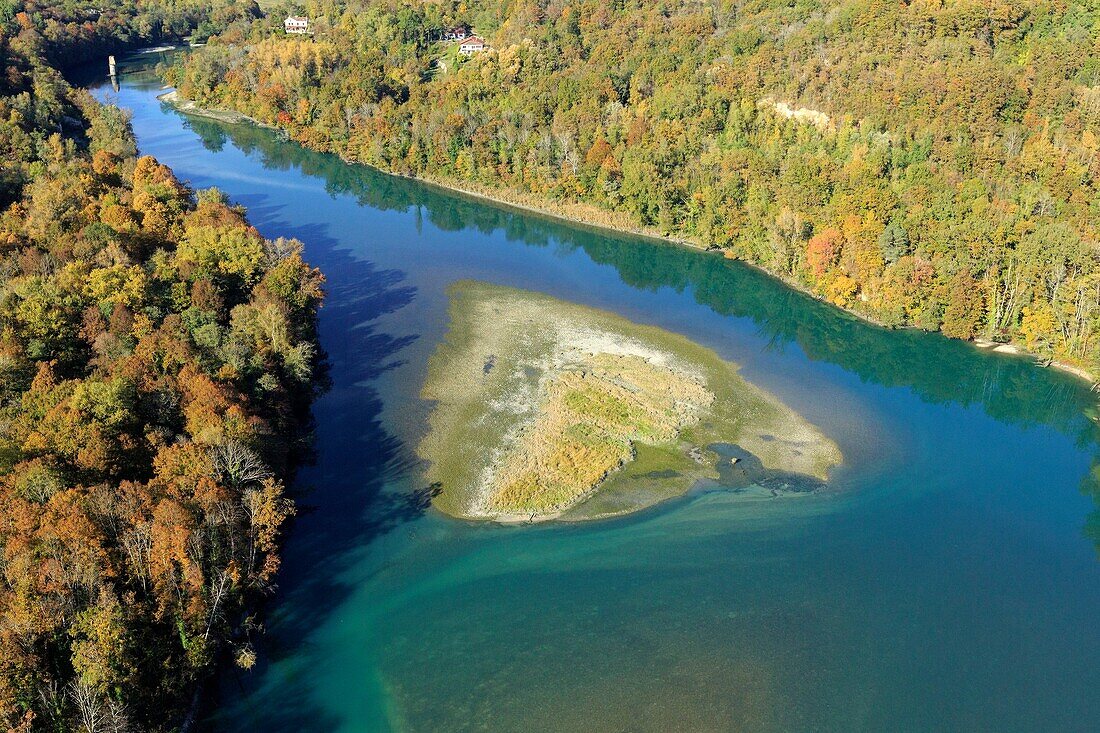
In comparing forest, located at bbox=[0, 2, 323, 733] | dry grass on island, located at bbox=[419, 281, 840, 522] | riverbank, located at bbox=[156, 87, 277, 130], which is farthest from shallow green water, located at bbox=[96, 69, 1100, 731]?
riverbank, located at bbox=[156, 87, 277, 130]

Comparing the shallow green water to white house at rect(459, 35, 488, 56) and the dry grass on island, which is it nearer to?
the dry grass on island

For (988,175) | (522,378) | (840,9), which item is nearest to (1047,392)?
(988,175)

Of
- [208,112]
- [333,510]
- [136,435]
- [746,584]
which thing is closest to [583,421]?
[746,584]

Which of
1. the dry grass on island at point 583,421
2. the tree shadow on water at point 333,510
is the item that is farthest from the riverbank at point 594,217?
the tree shadow on water at point 333,510

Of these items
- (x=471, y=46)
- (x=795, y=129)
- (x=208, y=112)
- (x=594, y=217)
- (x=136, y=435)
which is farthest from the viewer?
(x=208, y=112)

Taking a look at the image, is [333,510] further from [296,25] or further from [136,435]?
[296,25]
